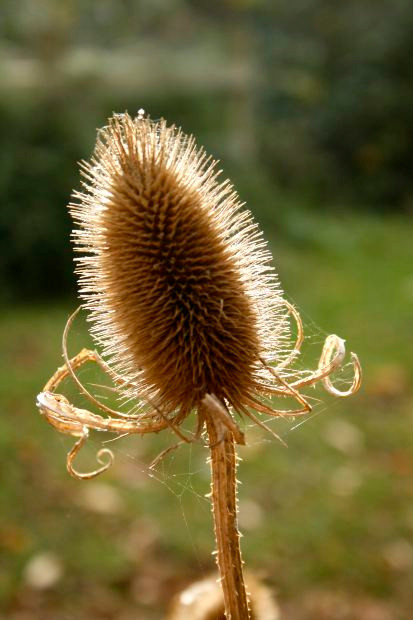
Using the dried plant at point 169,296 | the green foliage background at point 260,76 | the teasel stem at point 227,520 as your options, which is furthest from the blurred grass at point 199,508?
the green foliage background at point 260,76

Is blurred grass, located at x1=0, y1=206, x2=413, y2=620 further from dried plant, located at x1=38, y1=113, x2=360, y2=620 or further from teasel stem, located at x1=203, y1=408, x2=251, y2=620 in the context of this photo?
teasel stem, located at x1=203, y1=408, x2=251, y2=620

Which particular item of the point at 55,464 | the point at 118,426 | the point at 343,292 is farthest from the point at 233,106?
the point at 118,426

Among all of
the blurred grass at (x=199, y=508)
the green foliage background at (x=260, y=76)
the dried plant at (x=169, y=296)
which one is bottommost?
the blurred grass at (x=199, y=508)

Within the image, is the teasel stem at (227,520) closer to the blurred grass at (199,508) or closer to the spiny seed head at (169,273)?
the spiny seed head at (169,273)

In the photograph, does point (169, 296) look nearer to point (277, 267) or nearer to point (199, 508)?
point (199, 508)

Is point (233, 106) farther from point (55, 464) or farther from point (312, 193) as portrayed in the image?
point (55, 464)

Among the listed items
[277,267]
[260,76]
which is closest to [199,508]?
[277,267]
